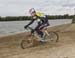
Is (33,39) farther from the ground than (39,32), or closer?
closer

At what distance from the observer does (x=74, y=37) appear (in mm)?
15523

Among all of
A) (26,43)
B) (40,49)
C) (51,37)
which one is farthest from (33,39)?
(40,49)

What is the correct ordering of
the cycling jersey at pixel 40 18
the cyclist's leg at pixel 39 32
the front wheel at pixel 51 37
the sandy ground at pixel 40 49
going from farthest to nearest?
the front wheel at pixel 51 37 < the cyclist's leg at pixel 39 32 < the cycling jersey at pixel 40 18 < the sandy ground at pixel 40 49

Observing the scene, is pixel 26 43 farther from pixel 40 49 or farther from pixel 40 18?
pixel 40 18

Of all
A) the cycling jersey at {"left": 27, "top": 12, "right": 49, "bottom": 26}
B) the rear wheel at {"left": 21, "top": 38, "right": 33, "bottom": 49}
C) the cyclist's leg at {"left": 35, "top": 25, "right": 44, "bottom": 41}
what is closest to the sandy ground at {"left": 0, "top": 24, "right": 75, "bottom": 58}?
the rear wheel at {"left": 21, "top": 38, "right": 33, "bottom": 49}

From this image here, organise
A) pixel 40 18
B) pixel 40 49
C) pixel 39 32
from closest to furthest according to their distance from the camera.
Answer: pixel 40 49 → pixel 40 18 → pixel 39 32

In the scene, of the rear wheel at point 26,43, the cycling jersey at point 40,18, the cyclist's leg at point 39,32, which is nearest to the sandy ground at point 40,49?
the rear wheel at point 26,43

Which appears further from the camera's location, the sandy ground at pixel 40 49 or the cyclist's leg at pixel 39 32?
the cyclist's leg at pixel 39 32

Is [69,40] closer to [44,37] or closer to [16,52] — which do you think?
[44,37]

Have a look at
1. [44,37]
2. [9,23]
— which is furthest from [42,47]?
[9,23]

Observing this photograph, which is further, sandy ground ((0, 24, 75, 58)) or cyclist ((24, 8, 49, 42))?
cyclist ((24, 8, 49, 42))

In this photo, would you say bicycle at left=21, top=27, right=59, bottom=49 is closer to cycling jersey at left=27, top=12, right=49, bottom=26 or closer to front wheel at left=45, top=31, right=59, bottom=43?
front wheel at left=45, top=31, right=59, bottom=43

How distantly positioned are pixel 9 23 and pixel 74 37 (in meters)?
11.1

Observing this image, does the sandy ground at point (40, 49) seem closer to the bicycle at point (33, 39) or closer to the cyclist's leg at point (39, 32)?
the bicycle at point (33, 39)
